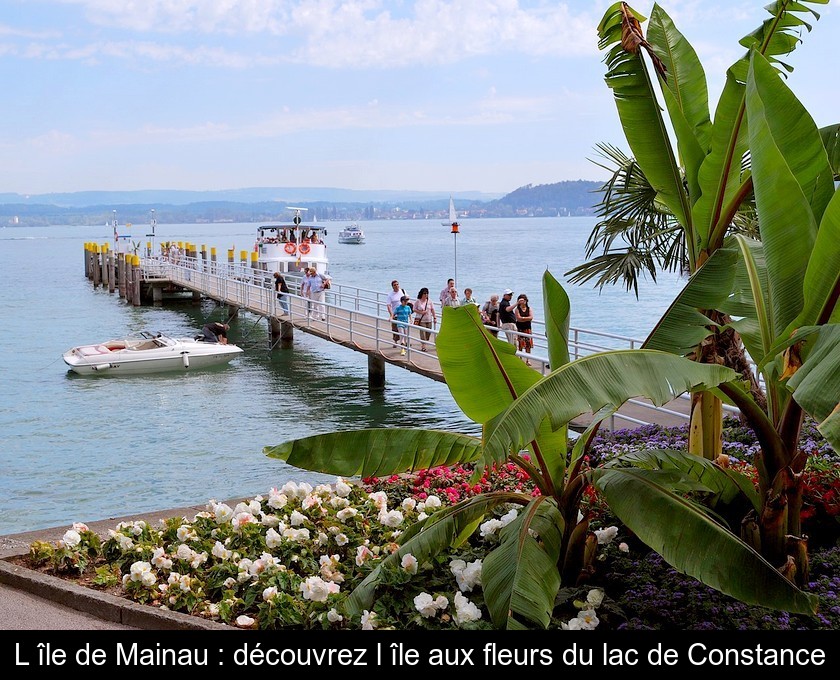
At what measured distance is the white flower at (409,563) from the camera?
21.4 ft

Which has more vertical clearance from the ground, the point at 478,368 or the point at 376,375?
the point at 478,368

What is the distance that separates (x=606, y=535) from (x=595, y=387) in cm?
232

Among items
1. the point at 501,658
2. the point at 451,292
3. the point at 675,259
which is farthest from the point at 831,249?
the point at 451,292

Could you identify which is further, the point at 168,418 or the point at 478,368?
the point at 168,418

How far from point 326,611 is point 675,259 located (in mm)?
6659

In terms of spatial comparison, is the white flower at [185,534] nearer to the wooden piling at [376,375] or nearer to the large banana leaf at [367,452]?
the large banana leaf at [367,452]

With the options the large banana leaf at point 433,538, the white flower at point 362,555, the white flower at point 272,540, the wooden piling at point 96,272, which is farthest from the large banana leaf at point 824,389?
the wooden piling at point 96,272

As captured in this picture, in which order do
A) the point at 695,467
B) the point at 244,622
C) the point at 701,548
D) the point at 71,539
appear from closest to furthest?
the point at 701,548 → the point at 244,622 → the point at 695,467 → the point at 71,539

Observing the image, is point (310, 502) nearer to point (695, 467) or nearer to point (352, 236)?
point (695, 467)

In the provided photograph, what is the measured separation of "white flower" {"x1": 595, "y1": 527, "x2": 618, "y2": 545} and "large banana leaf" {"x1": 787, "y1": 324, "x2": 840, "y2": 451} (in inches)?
102

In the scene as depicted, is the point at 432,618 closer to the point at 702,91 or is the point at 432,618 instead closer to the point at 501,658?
the point at 501,658

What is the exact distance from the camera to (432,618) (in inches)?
250

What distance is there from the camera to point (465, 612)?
6109 millimetres

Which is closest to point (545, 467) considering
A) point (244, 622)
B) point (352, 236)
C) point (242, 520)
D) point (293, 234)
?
point (244, 622)
